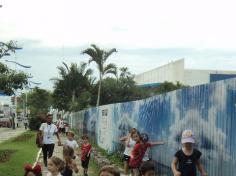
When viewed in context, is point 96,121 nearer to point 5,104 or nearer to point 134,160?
point 134,160

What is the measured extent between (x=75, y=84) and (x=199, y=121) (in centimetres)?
5544

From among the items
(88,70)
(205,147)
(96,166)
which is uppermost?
(88,70)

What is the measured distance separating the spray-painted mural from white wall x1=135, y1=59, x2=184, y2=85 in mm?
57079

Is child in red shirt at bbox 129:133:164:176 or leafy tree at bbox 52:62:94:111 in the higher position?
leafy tree at bbox 52:62:94:111

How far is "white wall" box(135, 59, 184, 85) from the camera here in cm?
7562

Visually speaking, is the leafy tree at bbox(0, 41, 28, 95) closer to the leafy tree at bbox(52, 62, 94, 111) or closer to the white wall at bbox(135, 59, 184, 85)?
the leafy tree at bbox(52, 62, 94, 111)

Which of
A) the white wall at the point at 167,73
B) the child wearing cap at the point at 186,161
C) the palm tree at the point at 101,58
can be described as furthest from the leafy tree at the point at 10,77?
the white wall at the point at 167,73

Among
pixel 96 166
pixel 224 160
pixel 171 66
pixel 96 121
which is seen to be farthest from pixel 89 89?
pixel 224 160

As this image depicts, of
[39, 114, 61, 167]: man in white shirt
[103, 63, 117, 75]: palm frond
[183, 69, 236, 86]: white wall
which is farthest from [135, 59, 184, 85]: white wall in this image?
[39, 114, 61, 167]: man in white shirt

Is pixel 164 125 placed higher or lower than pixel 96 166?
Result: higher

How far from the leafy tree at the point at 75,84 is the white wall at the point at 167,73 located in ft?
45.4

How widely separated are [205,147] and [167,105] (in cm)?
341

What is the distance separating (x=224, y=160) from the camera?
9.34 m

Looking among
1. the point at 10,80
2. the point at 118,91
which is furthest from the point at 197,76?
the point at 10,80
